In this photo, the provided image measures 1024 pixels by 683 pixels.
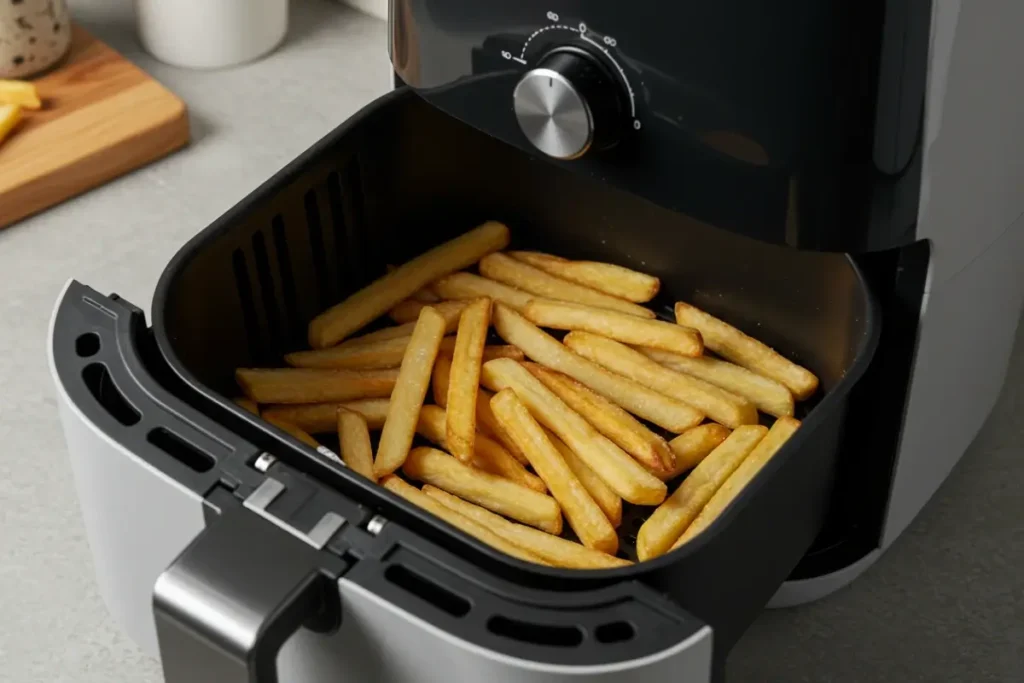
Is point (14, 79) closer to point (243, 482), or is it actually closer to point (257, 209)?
point (257, 209)

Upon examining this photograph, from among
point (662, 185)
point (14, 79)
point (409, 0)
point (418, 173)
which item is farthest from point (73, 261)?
point (662, 185)

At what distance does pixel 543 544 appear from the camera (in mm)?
836

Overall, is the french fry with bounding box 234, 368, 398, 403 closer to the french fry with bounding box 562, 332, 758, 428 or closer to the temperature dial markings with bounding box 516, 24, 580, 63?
the french fry with bounding box 562, 332, 758, 428

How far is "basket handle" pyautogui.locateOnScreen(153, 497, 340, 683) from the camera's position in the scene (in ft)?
2.16

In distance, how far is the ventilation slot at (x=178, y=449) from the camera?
77cm

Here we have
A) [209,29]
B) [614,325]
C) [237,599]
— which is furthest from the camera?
[209,29]

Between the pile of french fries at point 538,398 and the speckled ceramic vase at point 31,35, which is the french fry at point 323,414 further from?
the speckled ceramic vase at point 31,35

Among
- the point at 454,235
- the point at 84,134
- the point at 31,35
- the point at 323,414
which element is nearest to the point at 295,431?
the point at 323,414

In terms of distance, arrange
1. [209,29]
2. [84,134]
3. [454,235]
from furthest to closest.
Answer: [209,29], [84,134], [454,235]

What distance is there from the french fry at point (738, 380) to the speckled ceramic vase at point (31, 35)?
74cm

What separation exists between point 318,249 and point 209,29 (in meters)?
0.53

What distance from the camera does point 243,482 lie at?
74 cm

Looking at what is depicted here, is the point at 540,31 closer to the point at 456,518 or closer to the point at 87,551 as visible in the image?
the point at 456,518

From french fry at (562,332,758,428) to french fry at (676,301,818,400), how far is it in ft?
Answer: 0.10
